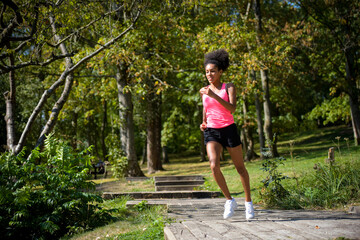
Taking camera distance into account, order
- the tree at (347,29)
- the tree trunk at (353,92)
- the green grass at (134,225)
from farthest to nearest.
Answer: the tree trunk at (353,92) → the tree at (347,29) → the green grass at (134,225)

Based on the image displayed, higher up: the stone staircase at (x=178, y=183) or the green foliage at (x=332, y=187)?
the green foliage at (x=332, y=187)

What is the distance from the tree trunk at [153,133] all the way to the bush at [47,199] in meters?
11.5

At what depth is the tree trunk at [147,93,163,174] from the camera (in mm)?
17703

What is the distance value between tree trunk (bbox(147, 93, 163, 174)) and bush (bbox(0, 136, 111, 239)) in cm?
1151

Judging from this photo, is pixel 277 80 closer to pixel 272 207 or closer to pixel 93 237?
pixel 272 207

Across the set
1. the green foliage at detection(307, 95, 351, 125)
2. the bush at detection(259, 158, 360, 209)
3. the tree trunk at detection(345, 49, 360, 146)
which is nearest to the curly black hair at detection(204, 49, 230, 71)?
the bush at detection(259, 158, 360, 209)

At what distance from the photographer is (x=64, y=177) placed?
591cm

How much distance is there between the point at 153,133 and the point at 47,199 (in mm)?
12612

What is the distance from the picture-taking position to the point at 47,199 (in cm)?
560

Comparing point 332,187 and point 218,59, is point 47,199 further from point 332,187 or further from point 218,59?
point 332,187

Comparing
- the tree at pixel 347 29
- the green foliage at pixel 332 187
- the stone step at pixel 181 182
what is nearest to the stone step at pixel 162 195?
the stone step at pixel 181 182

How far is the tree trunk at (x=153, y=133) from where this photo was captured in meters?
17.7

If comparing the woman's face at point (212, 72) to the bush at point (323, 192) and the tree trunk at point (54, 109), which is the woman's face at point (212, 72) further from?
the tree trunk at point (54, 109)

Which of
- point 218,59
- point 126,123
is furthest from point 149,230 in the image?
point 126,123
